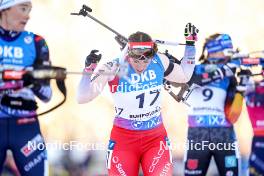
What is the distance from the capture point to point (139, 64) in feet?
22.8

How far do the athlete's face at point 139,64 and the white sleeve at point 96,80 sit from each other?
15cm

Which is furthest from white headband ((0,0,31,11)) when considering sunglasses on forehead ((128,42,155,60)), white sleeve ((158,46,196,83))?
white sleeve ((158,46,196,83))

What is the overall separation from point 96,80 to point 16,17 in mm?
879

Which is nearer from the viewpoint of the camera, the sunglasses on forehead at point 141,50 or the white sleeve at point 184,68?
the sunglasses on forehead at point 141,50

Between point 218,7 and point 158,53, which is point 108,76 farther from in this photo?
point 218,7

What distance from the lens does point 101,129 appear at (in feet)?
30.6

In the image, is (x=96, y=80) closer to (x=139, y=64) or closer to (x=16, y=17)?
(x=139, y=64)

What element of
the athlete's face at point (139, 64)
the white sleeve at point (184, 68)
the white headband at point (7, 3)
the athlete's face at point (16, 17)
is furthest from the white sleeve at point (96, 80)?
the white headband at point (7, 3)

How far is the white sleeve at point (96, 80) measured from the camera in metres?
6.90

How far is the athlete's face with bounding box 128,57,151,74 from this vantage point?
6934 mm

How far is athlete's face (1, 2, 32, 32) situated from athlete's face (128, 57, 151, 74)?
3.22 ft

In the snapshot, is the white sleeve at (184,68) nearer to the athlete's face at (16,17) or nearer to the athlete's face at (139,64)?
the athlete's face at (139,64)

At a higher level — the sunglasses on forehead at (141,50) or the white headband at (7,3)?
the white headband at (7,3)

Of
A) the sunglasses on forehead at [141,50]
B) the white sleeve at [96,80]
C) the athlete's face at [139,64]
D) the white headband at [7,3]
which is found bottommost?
the white sleeve at [96,80]
